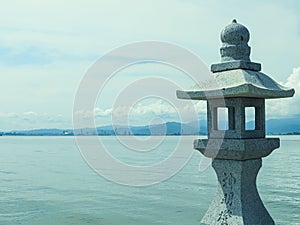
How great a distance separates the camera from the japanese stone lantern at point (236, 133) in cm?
564

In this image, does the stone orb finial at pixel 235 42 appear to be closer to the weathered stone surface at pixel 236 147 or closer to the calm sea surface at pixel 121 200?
the weathered stone surface at pixel 236 147

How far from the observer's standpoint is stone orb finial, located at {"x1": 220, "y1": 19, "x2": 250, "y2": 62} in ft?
19.3

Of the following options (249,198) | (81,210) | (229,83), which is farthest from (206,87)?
(81,210)

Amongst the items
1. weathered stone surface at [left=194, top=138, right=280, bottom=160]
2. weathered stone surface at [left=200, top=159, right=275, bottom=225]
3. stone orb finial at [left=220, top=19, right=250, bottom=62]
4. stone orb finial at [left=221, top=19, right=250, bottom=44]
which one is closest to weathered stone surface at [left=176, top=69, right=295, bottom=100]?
stone orb finial at [left=220, top=19, right=250, bottom=62]

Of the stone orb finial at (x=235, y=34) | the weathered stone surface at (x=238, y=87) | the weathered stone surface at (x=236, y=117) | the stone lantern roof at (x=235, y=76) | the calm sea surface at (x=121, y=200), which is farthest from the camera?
the calm sea surface at (x=121, y=200)

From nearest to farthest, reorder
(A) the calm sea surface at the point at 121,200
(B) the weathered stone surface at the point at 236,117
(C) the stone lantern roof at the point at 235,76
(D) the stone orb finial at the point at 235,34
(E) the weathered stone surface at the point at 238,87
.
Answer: (E) the weathered stone surface at the point at 238,87 < (C) the stone lantern roof at the point at 235,76 < (B) the weathered stone surface at the point at 236,117 < (D) the stone orb finial at the point at 235,34 < (A) the calm sea surface at the point at 121,200

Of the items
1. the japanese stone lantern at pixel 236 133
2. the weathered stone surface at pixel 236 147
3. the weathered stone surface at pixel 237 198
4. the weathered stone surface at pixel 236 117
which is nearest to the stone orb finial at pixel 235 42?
the japanese stone lantern at pixel 236 133

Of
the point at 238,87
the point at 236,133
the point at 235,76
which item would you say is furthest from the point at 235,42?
the point at 236,133

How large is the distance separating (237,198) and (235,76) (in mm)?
1750

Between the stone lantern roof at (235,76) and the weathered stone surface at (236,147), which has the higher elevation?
the stone lantern roof at (235,76)

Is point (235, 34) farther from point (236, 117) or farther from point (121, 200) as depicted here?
point (121, 200)

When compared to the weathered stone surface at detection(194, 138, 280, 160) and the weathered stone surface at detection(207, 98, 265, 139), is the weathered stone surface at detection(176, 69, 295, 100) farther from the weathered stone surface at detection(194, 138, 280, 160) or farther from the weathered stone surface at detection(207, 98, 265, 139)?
the weathered stone surface at detection(194, 138, 280, 160)

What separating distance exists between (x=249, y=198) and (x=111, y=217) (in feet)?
→ 29.8

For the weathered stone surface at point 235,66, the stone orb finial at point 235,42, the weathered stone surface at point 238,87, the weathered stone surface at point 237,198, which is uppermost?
the stone orb finial at point 235,42
